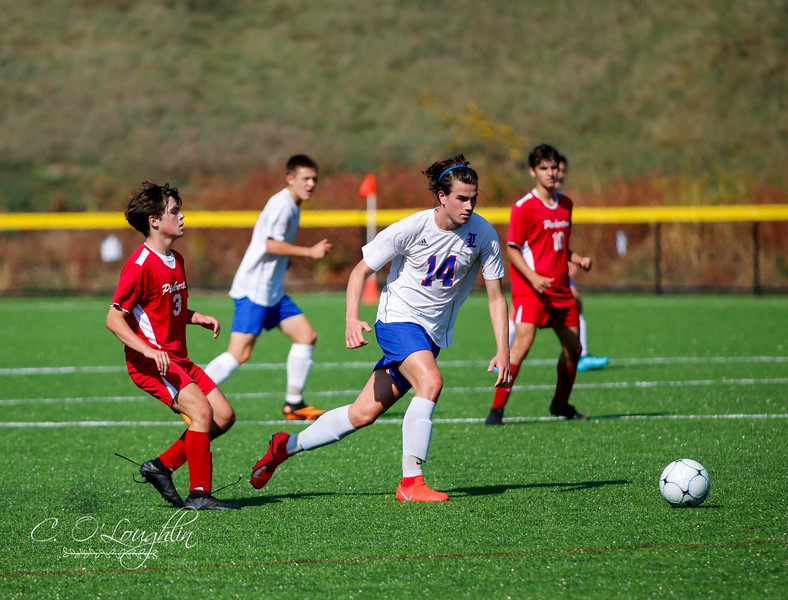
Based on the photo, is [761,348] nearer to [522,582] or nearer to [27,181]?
[522,582]

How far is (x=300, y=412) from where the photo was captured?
27.1 ft

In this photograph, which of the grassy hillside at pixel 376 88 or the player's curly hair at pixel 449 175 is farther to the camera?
the grassy hillside at pixel 376 88

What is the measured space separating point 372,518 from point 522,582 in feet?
3.98

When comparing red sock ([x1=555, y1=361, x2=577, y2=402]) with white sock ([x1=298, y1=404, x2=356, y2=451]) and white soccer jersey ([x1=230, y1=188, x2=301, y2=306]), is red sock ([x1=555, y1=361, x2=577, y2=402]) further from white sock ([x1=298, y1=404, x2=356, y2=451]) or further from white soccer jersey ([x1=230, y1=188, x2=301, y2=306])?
white sock ([x1=298, y1=404, x2=356, y2=451])

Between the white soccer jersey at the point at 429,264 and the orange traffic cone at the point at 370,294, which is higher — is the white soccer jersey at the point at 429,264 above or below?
above

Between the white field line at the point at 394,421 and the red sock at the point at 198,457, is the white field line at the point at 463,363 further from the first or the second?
the red sock at the point at 198,457

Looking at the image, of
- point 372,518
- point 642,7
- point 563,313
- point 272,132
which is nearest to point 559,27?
point 642,7

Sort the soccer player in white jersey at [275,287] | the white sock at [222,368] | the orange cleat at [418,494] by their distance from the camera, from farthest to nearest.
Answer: the soccer player in white jersey at [275,287]
the white sock at [222,368]
the orange cleat at [418,494]

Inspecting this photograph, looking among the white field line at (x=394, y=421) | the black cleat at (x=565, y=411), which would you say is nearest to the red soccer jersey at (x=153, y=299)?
the white field line at (x=394, y=421)

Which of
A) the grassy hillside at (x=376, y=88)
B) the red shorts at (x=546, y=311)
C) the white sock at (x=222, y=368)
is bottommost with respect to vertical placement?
the white sock at (x=222, y=368)

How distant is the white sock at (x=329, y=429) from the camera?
5473 mm

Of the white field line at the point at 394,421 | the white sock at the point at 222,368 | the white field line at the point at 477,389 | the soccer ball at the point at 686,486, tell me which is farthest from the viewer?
the white field line at the point at 477,389

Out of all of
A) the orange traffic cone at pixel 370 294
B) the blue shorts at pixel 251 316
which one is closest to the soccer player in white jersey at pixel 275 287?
the blue shorts at pixel 251 316

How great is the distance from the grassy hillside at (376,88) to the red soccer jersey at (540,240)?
75.7ft
